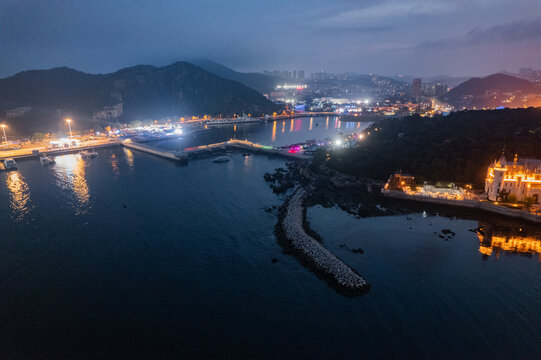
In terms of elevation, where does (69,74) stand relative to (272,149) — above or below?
above

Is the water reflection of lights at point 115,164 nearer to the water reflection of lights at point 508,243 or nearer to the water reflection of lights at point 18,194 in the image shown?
the water reflection of lights at point 18,194

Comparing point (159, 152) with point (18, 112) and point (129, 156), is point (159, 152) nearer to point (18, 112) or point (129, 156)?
point (129, 156)

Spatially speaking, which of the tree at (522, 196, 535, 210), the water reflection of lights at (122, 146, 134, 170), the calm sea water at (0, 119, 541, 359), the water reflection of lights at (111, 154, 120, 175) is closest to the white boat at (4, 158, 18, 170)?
the water reflection of lights at (111, 154, 120, 175)

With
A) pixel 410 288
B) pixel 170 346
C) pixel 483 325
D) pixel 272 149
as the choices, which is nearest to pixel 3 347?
pixel 170 346

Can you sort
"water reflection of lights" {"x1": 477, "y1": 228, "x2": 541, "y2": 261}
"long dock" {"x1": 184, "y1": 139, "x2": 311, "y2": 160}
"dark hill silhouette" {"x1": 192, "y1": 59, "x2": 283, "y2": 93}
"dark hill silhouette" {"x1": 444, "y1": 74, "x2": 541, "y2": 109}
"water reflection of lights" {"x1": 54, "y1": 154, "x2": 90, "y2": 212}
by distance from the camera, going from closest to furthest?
"water reflection of lights" {"x1": 477, "y1": 228, "x2": 541, "y2": 261} → "water reflection of lights" {"x1": 54, "y1": 154, "x2": 90, "y2": 212} → "long dock" {"x1": 184, "y1": 139, "x2": 311, "y2": 160} → "dark hill silhouette" {"x1": 444, "y1": 74, "x2": 541, "y2": 109} → "dark hill silhouette" {"x1": 192, "y1": 59, "x2": 283, "y2": 93}

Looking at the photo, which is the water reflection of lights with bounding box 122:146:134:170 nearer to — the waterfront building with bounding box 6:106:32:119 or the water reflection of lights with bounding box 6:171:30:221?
the water reflection of lights with bounding box 6:171:30:221

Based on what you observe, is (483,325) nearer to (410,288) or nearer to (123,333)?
(410,288)

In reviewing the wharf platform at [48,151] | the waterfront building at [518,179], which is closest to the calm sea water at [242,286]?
the waterfront building at [518,179]
